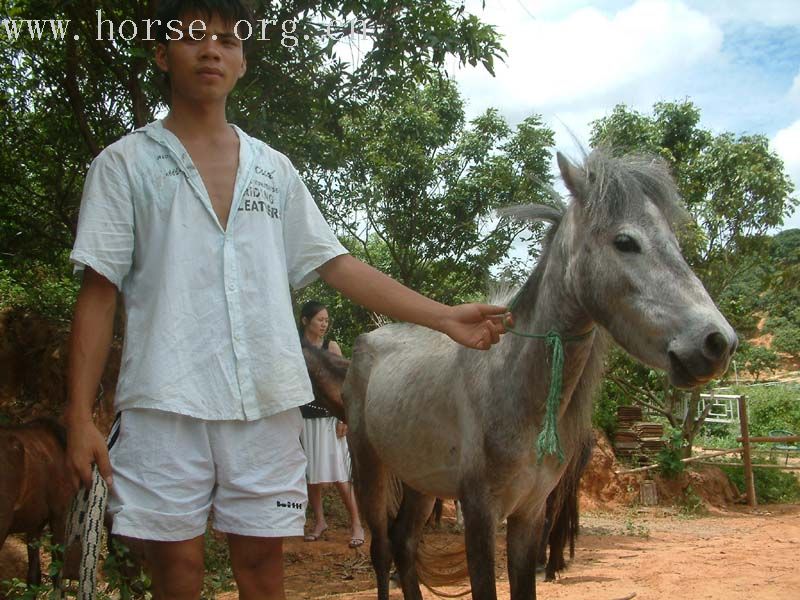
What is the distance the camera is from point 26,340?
752cm

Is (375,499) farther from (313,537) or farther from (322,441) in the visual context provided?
(313,537)

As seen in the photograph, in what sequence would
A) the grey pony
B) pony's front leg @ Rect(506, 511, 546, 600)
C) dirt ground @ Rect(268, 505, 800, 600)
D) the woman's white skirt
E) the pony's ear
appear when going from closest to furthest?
the grey pony, the pony's ear, pony's front leg @ Rect(506, 511, 546, 600), dirt ground @ Rect(268, 505, 800, 600), the woman's white skirt

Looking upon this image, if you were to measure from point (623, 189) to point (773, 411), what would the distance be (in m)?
20.2

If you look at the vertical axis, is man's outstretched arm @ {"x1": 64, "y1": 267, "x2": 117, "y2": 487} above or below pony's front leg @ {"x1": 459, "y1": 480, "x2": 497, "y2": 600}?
above

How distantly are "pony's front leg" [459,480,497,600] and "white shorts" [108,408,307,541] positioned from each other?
1460 millimetres

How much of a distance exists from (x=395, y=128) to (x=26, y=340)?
5.30 metres

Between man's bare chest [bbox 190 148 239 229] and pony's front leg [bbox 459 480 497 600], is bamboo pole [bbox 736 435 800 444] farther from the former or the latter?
man's bare chest [bbox 190 148 239 229]

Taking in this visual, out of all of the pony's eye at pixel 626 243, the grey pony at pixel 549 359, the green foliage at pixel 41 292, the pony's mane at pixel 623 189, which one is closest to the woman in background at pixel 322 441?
the grey pony at pixel 549 359

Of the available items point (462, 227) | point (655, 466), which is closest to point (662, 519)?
point (655, 466)

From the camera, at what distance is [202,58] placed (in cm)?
187

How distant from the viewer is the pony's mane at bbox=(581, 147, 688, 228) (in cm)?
262

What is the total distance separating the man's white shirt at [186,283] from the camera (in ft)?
5.63

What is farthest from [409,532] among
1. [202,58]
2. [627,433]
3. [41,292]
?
[627,433]

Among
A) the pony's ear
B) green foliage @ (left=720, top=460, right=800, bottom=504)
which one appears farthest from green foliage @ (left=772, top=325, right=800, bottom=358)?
the pony's ear
